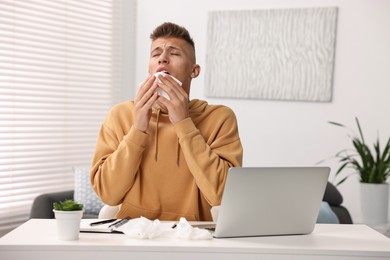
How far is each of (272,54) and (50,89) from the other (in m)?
1.71

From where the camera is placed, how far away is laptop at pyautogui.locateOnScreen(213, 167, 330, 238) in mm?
1596

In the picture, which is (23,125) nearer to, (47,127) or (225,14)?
(47,127)

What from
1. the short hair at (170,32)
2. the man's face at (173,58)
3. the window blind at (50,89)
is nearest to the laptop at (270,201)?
the man's face at (173,58)

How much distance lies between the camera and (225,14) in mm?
4910

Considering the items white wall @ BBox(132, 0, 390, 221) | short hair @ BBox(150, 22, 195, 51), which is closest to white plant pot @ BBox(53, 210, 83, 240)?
short hair @ BBox(150, 22, 195, 51)

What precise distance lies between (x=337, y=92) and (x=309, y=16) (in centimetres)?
61

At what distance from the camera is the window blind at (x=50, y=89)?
409cm

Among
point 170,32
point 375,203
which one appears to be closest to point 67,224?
point 170,32

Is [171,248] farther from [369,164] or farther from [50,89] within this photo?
[50,89]

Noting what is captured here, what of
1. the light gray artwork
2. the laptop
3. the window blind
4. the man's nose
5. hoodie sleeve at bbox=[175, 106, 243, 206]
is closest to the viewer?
the laptop

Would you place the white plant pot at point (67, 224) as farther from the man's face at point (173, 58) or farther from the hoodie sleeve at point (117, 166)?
the man's face at point (173, 58)

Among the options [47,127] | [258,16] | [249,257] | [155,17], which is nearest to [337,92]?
[258,16]

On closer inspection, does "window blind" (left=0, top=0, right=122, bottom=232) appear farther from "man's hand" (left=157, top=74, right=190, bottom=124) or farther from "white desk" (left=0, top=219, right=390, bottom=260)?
"white desk" (left=0, top=219, right=390, bottom=260)

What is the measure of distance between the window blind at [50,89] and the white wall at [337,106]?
2.82 ft
